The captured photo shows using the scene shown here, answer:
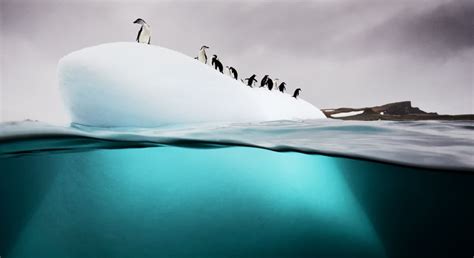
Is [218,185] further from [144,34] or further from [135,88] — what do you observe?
[144,34]

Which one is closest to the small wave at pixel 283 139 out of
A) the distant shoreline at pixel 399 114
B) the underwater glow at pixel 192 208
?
the underwater glow at pixel 192 208

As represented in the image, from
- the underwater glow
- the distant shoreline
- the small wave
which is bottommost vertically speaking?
the underwater glow

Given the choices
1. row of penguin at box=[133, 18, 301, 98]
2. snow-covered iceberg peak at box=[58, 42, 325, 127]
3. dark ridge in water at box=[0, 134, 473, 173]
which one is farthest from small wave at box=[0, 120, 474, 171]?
row of penguin at box=[133, 18, 301, 98]

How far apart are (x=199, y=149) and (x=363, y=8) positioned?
3.06 m

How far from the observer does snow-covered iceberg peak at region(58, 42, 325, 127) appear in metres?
3.93

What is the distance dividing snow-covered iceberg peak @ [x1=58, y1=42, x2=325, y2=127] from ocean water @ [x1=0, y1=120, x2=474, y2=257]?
22 cm

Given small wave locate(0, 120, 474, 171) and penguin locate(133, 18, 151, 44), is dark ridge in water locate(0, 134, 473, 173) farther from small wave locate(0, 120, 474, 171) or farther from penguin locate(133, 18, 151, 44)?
penguin locate(133, 18, 151, 44)

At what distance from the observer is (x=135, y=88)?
394 cm

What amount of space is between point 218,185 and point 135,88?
5.85 feet

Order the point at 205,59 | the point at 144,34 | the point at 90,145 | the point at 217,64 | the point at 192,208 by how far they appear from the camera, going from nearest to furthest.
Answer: the point at 90,145, the point at 192,208, the point at 144,34, the point at 205,59, the point at 217,64

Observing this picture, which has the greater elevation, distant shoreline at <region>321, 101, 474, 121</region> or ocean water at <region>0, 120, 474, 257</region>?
distant shoreline at <region>321, 101, 474, 121</region>

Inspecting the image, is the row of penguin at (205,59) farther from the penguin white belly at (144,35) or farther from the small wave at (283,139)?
the small wave at (283,139)

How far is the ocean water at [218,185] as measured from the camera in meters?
3.97

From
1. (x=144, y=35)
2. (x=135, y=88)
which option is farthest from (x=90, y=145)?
(x=144, y=35)
